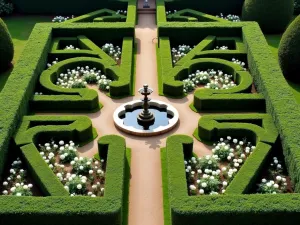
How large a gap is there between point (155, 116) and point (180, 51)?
631 centimetres

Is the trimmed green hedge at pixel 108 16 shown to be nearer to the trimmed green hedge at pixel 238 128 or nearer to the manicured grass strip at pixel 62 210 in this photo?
the trimmed green hedge at pixel 238 128

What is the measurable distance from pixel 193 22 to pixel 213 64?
4.16m

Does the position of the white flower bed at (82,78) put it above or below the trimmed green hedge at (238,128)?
below

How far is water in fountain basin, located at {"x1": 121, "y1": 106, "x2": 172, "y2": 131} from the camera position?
1809 cm

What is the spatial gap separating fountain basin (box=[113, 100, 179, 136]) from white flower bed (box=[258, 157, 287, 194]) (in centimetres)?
418

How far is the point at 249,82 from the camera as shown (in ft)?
66.4

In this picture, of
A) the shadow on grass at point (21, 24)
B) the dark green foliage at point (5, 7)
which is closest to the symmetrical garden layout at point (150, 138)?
the shadow on grass at point (21, 24)

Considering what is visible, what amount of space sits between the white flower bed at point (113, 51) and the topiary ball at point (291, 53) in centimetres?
796

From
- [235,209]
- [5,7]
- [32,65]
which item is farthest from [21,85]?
[5,7]

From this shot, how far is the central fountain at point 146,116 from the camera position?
57.6ft

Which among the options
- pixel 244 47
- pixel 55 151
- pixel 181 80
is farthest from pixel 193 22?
pixel 55 151

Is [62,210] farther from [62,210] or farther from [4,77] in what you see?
[4,77]

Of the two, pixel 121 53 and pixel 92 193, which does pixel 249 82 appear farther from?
pixel 92 193

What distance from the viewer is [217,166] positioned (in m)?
15.6
